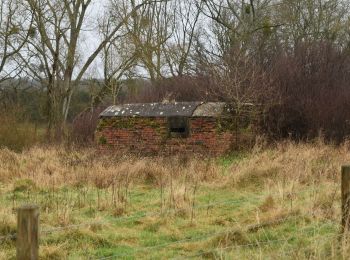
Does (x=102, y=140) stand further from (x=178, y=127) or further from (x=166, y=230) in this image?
(x=166, y=230)

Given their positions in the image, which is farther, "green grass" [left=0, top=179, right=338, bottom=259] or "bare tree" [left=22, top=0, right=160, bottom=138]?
"bare tree" [left=22, top=0, right=160, bottom=138]

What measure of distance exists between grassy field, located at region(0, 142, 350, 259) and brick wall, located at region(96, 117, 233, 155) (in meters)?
3.12

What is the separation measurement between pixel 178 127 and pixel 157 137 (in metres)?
0.81

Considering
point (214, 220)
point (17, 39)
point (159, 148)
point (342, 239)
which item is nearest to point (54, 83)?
point (17, 39)

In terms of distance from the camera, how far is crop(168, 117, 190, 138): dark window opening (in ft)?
53.5

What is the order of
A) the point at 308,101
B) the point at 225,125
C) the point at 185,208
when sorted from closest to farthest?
1. the point at 185,208
2. the point at 225,125
3. the point at 308,101

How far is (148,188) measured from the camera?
1049 cm

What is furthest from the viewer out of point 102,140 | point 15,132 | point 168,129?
point 15,132

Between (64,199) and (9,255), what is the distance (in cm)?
323

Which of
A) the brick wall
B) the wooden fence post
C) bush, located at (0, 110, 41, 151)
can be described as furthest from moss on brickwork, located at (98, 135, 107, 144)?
the wooden fence post

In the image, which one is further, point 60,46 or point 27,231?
point 60,46

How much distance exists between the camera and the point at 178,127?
1644 cm

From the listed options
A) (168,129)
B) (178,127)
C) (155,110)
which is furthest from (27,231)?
(155,110)

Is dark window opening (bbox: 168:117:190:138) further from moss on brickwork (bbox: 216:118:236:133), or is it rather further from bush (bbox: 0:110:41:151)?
bush (bbox: 0:110:41:151)
